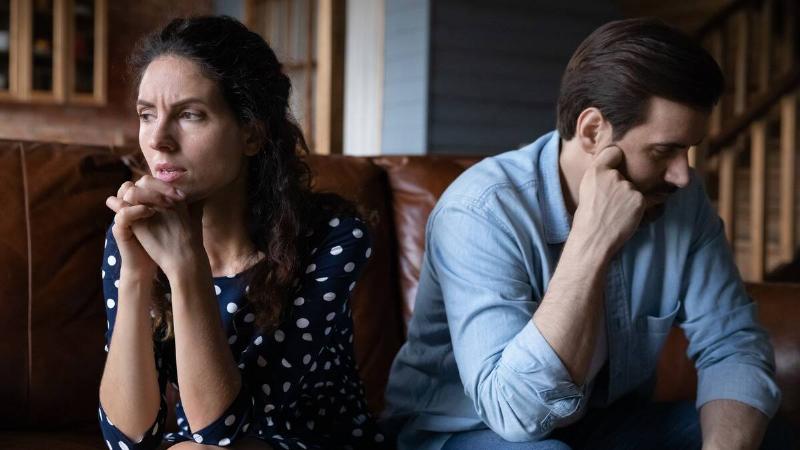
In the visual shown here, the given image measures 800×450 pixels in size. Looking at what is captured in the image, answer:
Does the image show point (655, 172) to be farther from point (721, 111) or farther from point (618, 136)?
point (721, 111)

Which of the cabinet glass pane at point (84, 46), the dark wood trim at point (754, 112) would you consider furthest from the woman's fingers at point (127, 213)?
the cabinet glass pane at point (84, 46)

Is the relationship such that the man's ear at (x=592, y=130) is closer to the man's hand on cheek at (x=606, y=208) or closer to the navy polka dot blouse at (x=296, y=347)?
the man's hand on cheek at (x=606, y=208)

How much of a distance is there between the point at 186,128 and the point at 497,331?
0.52 m

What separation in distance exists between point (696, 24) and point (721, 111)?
1.09 metres

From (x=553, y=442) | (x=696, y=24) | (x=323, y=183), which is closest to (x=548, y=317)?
(x=553, y=442)

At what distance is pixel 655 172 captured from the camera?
133cm

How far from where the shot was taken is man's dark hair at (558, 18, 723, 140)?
126 cm

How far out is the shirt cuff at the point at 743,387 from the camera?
1.36 m

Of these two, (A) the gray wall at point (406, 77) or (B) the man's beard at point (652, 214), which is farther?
(A) the gray wall at point (406, 77)

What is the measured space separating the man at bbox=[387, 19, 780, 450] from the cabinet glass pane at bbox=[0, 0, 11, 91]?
613cm

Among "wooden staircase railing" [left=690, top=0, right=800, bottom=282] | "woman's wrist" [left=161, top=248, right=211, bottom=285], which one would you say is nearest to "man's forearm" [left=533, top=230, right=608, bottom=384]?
"woman's wrist" [left=161, top=248, right=211, bottom=285]

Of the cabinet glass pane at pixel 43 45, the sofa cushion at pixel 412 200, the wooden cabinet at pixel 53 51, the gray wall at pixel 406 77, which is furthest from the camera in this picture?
the cabinet glass pane at pixel 43 45

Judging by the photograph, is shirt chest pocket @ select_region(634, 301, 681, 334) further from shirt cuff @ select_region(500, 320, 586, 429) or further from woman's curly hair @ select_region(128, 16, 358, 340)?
woman's curly hair @ select_region(128, 16, 358, 340)

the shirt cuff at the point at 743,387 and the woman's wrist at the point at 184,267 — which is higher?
the woman's wrist at the point at 184,267
